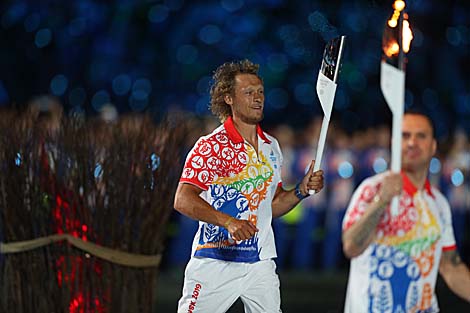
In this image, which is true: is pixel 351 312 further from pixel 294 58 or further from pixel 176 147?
pixel 294 58

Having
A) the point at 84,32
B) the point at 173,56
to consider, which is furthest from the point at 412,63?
the point at 84,32

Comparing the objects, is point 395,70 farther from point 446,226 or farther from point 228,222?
point 446,226

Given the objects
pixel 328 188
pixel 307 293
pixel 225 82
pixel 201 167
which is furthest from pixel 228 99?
pixel 328 188

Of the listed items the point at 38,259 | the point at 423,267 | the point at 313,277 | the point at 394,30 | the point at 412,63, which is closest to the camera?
the point at 394,30

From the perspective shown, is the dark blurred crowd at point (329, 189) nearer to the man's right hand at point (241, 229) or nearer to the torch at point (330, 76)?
the torch at point (330, 76)

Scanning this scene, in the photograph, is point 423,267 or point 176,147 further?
point 176,147

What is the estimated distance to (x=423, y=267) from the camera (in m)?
5.79

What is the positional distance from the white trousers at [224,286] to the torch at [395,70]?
87 centimetres

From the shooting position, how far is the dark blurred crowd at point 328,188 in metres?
13.2

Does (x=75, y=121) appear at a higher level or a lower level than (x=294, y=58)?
lower

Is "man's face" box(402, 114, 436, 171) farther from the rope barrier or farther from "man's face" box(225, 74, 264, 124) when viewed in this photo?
the rope barrier

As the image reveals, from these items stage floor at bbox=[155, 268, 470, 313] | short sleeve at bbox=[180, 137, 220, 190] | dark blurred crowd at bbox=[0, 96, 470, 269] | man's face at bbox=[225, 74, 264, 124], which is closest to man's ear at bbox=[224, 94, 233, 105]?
man's face at bbox=[225, 74, 264, 124]

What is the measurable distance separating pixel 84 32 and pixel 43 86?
95cm

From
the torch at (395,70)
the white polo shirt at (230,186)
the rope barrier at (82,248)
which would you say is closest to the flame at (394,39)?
the torch at (395,70)
